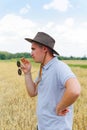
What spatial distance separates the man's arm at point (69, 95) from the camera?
3224 mm

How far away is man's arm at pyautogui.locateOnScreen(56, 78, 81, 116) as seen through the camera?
127 inches

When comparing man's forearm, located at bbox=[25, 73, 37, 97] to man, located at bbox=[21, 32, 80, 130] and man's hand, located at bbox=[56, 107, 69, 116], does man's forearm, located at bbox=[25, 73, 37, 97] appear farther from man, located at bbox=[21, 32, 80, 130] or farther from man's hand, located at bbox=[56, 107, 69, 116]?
man's hand, located at bbox=[56, 107, 69, 116]

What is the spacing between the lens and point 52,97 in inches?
137

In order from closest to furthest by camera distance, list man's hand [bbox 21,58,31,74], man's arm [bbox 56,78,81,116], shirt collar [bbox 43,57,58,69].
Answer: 1. man's arm [bbox 56,78,81,116]
2. shirt collar [bbox 43,57,58,69]
3. man's hand [bbox 21,58,31,74]

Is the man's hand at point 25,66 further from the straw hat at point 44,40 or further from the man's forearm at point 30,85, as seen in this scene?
the straw hat at point 44,40

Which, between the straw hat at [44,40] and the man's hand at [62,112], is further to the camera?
the straw hat at [44,40]

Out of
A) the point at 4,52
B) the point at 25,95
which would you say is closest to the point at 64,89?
the point at 25,95

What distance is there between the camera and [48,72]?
139 inches

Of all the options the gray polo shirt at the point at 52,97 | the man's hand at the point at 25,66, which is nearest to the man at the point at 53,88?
the gray polo shirt at the point at 52,97

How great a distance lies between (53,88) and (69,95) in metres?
0.26

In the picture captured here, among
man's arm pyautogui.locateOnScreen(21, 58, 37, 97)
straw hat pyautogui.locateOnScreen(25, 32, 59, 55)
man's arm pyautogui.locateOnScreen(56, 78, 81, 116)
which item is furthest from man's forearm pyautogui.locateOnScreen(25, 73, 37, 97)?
man's arm pyautogui.locateOnScreen(56, 78, 81, 116)

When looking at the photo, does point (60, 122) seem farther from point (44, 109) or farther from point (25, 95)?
point (25, 95)

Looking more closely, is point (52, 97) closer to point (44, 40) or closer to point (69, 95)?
point (69, 95)

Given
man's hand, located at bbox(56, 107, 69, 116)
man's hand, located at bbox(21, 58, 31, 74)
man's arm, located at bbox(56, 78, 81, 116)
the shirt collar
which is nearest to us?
man's arm, located at bbox(56, 78, 81, 116)
